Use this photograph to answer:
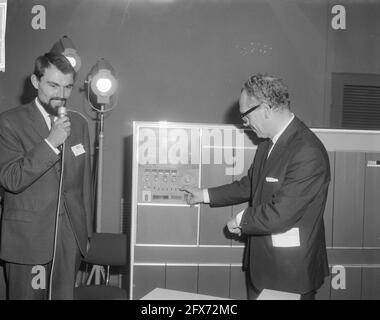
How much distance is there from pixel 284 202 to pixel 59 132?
1109 millimetres

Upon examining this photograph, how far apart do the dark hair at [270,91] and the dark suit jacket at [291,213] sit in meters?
0.13

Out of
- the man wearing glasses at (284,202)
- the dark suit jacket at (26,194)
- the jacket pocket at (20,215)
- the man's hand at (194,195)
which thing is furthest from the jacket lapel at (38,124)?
the man wearing glasses at (284,202)

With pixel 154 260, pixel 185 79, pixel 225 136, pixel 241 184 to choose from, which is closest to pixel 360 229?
pixel 241 184

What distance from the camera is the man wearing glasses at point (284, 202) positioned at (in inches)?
86.9

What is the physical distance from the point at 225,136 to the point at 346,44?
6.40 ft

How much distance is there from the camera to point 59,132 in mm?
2094

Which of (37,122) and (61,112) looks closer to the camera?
(61,112)

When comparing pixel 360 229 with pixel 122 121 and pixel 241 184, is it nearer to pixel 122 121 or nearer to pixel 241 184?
pixel 241 184

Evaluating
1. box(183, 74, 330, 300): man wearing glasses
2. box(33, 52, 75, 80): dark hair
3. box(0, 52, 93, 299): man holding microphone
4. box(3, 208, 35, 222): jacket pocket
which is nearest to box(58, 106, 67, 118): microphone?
box(0, 52, 93, 299): man holding microphone

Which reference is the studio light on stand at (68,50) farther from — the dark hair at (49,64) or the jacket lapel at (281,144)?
the jacket lapel at (281,144)

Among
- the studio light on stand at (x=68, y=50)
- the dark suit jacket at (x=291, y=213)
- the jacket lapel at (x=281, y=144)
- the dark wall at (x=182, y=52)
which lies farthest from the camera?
the dark wall at (x=182, y=52)

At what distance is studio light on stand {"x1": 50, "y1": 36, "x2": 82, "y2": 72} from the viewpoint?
3.31 m

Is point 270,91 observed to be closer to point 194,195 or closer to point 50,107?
point 194,195

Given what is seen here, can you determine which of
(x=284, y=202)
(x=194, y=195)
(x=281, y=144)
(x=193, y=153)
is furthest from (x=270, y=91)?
(x=194, y=195)
